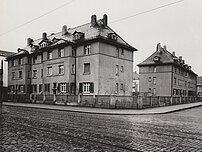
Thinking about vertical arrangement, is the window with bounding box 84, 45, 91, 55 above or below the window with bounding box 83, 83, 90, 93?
above

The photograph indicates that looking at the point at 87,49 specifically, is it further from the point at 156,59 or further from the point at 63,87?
the point at 156,59

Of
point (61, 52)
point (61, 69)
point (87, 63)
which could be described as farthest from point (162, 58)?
point (61, 69)

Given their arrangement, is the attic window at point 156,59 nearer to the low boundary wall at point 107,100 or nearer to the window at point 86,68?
the low boundary wall at point 107,100

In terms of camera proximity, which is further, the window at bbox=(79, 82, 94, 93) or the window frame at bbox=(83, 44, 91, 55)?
the window frame at bbox=(83, 44, 91, 55)

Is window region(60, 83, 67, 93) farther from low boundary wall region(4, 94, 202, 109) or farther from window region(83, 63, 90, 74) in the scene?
window region(83, 63, 90, 74)

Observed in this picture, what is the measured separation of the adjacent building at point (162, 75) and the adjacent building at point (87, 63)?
14.3m

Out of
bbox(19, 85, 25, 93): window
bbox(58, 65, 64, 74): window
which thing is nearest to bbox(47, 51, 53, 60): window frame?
bbox(58, 65, 64, 74): window

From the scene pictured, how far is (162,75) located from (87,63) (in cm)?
2298

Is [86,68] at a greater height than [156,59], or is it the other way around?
[156,59]

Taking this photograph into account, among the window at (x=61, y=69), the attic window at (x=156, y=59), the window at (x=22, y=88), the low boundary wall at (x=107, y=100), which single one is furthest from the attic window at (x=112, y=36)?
the window at (x=22, y=88)

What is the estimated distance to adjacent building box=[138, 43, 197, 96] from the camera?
4706 centimetres

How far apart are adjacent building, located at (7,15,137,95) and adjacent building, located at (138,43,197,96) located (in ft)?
46.8

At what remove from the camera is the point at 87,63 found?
1257 inches

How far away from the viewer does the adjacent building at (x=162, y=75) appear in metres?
47.1
